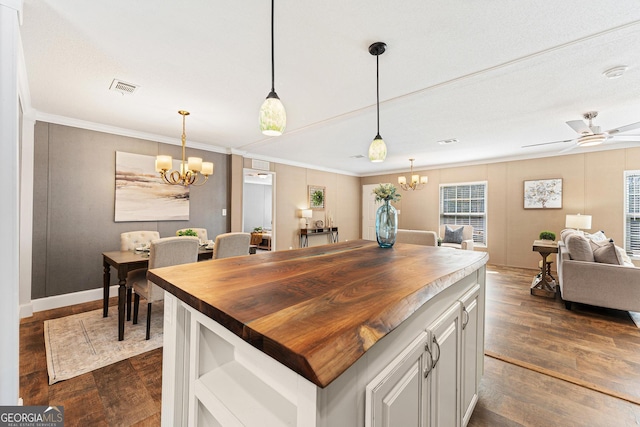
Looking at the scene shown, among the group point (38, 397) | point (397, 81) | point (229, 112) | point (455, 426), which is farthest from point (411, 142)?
point (38, 397)

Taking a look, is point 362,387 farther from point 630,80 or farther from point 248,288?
point 630,80

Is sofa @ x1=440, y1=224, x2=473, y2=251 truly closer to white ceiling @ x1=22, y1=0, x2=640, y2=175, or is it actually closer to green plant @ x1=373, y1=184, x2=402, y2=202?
white ceiling @ x1=22, y1=0, x2=640, y2=175

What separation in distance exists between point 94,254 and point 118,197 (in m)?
0.85

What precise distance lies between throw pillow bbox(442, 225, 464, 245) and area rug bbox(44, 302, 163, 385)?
226 inches

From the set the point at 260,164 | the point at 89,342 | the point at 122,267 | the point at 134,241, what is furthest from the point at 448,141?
the point at 89,342

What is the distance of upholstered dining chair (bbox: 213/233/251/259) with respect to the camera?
9.18 ft

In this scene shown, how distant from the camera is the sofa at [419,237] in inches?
130

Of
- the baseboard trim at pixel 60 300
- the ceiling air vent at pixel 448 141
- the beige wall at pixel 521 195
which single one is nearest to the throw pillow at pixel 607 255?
the beige wall at pixel 521 195

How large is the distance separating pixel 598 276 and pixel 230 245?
14.3 ft

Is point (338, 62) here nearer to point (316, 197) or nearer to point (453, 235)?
point (316, 197)

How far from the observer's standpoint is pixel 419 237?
341cm

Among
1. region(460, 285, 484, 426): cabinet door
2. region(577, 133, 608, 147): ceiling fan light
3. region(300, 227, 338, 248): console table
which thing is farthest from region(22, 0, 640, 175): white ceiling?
region(300, 227, 338, 248): console table

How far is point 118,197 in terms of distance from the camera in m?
3.78

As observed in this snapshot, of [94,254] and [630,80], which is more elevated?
[630,80]
